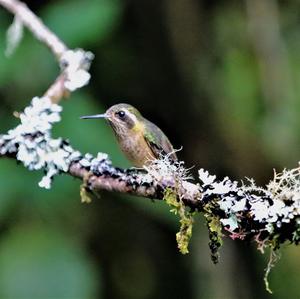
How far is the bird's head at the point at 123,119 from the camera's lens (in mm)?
2002

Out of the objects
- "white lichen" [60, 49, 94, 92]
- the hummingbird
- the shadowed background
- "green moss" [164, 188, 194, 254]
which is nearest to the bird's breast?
the hummingbird

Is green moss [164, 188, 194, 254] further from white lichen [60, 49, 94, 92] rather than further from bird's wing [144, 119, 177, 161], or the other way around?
white lichen [60, 49, 94, 92]

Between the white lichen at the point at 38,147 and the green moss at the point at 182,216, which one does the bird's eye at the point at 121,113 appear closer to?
the white lichen at the point at 38,147

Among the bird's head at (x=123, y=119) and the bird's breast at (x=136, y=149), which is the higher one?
the bird's head at (x=123, y=119)

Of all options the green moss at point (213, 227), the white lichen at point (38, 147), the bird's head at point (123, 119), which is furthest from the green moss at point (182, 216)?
the bird's head at point (123, 119)

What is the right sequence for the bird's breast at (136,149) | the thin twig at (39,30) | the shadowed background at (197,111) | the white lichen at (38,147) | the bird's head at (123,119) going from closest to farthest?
the white lichen at (38,147)
the bird's breast at (136,149)
the bird's head at (123,119)
the thin twig at (39,30)
the shadowed background at (197,111)

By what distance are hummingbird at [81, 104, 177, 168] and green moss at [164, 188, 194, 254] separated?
0.33 m

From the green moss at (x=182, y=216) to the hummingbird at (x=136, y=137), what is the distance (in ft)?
1.10

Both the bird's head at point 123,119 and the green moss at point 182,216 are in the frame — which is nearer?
the green moss at point 182,216

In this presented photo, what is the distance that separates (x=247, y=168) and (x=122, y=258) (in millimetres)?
745

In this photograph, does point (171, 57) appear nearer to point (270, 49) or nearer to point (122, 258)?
point (270, 49)

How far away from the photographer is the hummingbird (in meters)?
1.91

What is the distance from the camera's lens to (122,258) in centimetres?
391

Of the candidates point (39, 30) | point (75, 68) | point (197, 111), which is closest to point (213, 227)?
point (75, 68)
